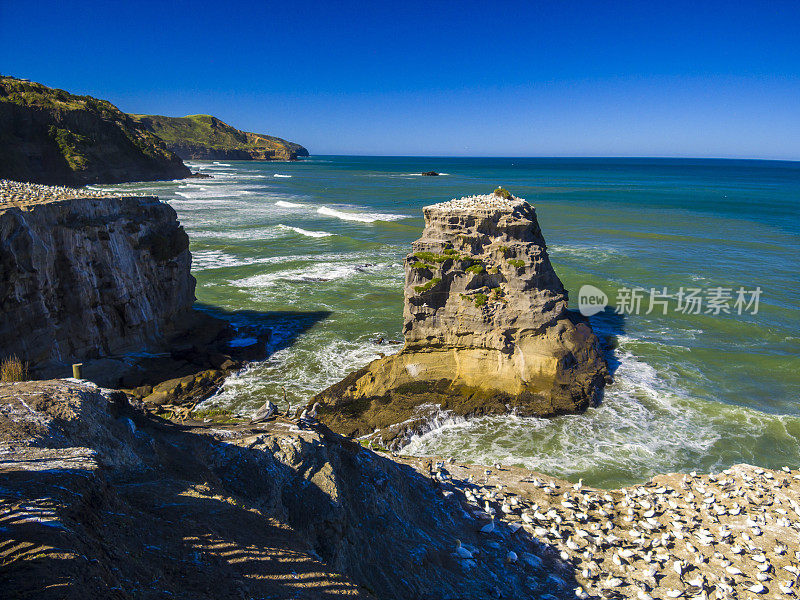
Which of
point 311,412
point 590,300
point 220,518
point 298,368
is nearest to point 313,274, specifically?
point 298,368

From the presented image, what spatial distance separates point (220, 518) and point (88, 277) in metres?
13.4

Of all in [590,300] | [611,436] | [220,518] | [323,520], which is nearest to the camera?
[220,518]

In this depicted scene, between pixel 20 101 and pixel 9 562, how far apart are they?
8809cm

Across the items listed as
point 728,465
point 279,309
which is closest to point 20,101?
point 279,309

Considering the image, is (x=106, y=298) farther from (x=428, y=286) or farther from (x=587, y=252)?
(x=587, y=252)

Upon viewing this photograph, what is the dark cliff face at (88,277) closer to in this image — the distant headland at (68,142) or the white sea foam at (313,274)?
the white sea foam at (313,274)

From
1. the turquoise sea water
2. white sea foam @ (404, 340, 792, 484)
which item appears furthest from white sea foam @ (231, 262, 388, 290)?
white sea foam @ (404, 340, 792, 484)

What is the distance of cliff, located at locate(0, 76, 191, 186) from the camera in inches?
2596

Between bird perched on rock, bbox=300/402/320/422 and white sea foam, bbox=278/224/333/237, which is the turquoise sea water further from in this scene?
bird perched on rock, bbox=300/402/320/422

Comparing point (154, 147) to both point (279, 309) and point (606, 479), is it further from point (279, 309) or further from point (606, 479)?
point (606, 479)

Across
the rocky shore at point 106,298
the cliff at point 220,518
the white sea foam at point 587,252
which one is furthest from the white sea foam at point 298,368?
the white sea foam at point 587,252

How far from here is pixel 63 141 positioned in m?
72.1

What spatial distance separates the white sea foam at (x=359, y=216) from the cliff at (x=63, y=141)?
3796 centimetres

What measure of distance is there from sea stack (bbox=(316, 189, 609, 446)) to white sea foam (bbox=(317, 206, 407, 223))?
118 ft
